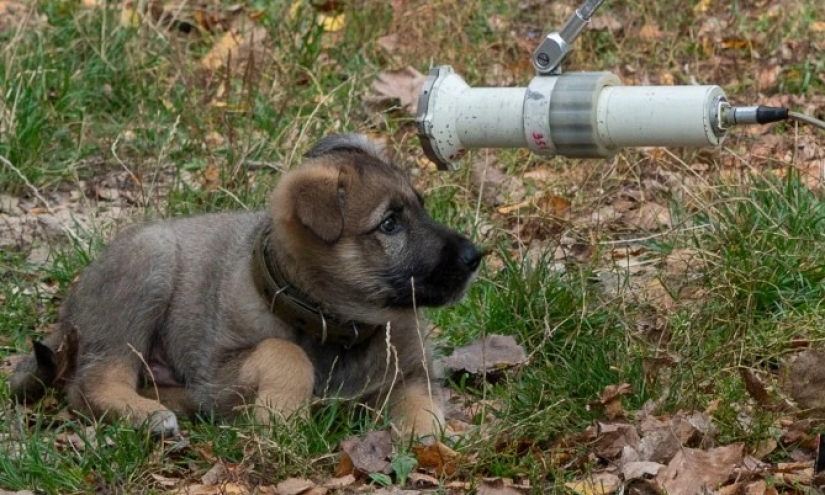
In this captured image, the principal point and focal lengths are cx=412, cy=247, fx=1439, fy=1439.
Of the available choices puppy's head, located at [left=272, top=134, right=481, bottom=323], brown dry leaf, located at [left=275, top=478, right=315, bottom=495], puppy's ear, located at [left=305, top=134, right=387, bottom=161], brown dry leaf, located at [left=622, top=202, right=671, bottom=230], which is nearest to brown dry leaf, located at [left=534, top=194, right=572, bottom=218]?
brown dry leaf, located at [left=622, top=202, right=671, bottom=230]

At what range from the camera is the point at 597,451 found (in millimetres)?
4590

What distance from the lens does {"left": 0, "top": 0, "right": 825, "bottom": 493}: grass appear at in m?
4.81

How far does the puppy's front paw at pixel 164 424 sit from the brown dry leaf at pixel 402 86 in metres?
3.39

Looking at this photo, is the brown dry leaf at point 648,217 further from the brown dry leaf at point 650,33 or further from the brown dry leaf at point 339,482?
the brown dry leaf at point 339,482

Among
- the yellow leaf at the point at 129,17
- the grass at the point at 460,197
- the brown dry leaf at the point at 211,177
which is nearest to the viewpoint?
the grass at the point at 460,197

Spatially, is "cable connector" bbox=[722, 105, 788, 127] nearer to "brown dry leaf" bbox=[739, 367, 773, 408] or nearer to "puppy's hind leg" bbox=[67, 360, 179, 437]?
"brown dry leaf" bbox=[739, 367, 773, 408]

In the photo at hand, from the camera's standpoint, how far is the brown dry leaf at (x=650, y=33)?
28.3ft

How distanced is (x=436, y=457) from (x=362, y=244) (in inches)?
37.4

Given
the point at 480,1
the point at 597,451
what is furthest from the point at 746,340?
the point at 480,1

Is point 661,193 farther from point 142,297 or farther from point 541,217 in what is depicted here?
point 142,297

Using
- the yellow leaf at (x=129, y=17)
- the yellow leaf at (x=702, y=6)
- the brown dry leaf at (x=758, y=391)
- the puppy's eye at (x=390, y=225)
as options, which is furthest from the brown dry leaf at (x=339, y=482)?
the yellow leaf at (x=702, y=6)

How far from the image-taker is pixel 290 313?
523 centimetres

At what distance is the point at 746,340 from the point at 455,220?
1.95 meters

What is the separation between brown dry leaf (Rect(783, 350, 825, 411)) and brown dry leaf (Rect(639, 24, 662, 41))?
13.3ft
